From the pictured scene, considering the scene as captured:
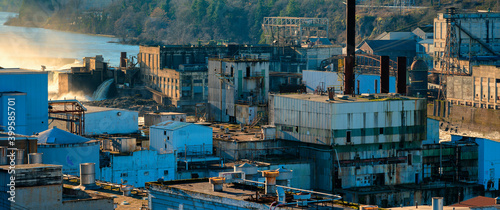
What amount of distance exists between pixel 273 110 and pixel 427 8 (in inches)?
4321

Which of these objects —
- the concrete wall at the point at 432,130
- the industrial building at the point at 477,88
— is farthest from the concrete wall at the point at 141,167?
the industrial building at the point at 477,88

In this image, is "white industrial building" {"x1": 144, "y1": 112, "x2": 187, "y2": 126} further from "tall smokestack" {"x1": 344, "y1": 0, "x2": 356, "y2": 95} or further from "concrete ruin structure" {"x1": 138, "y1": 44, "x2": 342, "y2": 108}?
"concrete ruin structure" {"x1": 138, "y1": 44, "x2": 342, "y2": 108}

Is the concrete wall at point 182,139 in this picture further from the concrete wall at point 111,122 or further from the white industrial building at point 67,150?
the concrete wall at point 111,122

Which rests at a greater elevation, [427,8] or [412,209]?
[427,8]

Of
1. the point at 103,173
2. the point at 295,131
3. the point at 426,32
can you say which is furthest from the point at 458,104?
the point at 103,173

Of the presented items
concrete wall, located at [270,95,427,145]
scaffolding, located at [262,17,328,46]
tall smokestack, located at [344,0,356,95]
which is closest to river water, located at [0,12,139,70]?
scaffolding, located at [262,17,328,46]

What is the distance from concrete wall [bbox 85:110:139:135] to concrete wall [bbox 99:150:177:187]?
940 centimetres

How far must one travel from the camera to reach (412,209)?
128ft

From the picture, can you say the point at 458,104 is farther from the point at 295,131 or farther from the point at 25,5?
the point at 25,5

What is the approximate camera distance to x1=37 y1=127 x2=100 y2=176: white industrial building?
54000mm

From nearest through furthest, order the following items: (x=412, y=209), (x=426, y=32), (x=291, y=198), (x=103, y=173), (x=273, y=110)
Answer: (x=291, y=198)
(x=412, y=209)
(x=103, y=173)
(x=273, y=110)
(x=426, y=32)

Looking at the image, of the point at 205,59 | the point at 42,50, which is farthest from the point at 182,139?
the point at 42,50

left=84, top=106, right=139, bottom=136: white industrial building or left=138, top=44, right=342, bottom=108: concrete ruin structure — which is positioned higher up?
left=138, top=44, right=342, bottom=108: concrete ruin structure

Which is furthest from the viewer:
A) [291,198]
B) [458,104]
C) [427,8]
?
[427,8]
